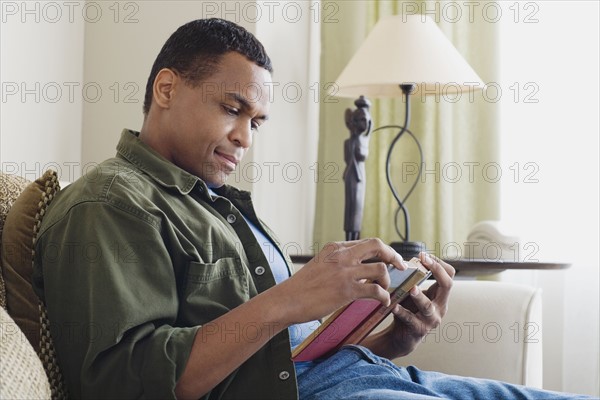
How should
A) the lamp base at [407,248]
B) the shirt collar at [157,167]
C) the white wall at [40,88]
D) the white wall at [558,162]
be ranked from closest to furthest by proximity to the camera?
the shirt collar at [157,167]
the white wall at [40,88]
the lamp base at [407,248]
the white wall at [558,162]

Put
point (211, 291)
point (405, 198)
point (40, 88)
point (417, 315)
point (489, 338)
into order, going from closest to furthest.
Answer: point (211, 291), point (417, 315), point (489, 338), point (40, 88), point (405, 198)

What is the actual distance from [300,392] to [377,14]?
193 centimetres

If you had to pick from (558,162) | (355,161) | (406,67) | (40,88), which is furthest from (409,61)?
(40,88)

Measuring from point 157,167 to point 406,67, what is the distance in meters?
1.24

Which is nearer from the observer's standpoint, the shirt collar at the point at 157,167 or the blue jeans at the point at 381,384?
the blue jeans at the point at 381,384

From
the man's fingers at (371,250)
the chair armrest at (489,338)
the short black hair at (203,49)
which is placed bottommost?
the chair armrest at (489,338)

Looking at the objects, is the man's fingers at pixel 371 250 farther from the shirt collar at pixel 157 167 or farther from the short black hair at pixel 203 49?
the short black hair at pixel 203 49

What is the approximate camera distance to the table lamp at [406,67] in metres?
2.35

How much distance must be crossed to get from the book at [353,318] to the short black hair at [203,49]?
1.37 ft

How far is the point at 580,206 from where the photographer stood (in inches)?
106

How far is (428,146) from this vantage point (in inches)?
110

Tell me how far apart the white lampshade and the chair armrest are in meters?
0.82

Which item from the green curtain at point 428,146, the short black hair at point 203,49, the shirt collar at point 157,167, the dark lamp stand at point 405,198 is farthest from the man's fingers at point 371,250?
the green curtain at point 428,146

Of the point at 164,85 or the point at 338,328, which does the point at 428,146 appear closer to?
the point at 164,85
